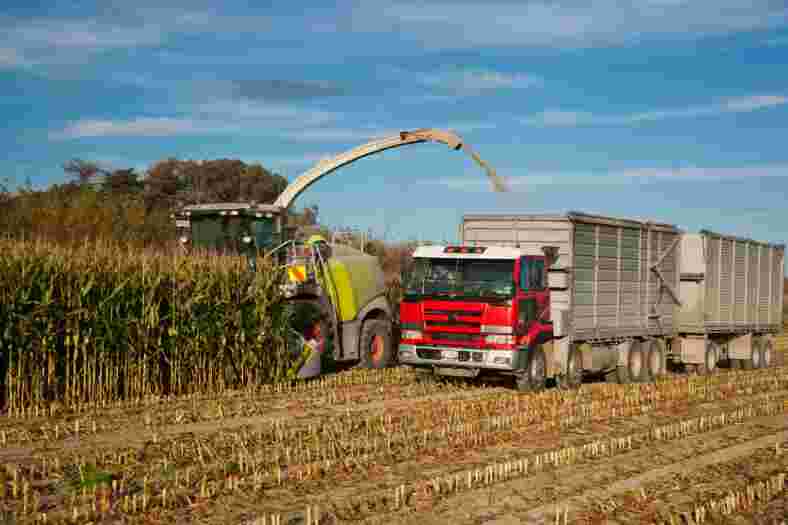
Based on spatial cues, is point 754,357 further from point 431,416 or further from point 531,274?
point 431,416

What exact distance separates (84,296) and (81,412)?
200 centimetres

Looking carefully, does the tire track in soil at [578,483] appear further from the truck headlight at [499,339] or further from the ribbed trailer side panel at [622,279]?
the ribbed trailer side panel at [622,279]

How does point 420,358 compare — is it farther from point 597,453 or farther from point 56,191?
point 56,191

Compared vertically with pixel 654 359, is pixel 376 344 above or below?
above

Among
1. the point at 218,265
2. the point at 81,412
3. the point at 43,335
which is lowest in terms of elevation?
the point at 81,412

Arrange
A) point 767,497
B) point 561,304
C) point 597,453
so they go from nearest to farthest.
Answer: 1. point 767,497
2. point 597,453
3. point 561,304

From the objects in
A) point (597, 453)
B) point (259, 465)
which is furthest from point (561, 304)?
point (259, 465)

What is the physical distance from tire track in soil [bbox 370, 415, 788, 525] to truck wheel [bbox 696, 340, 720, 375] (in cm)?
899

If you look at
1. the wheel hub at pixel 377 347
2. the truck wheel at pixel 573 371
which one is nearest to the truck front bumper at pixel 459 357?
the truck wheel at pixel 573 371

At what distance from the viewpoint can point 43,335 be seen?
45.9 feet

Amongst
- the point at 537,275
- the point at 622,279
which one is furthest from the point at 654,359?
the point at 537,275

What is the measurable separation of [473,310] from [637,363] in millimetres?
5805

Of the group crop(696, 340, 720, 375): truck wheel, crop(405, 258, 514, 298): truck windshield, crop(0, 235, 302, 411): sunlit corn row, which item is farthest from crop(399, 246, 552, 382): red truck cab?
crop(696, 340, 720, 375): truck wheel

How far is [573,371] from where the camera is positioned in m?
17.7
